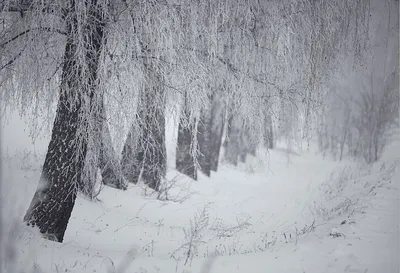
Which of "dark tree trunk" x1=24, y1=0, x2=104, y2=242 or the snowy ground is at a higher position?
"dark tree trunk" x1=24, y1=0, x2=104, y2=242

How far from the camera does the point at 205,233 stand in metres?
5.80

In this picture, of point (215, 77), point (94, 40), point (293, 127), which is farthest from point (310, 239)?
point (94, 40)

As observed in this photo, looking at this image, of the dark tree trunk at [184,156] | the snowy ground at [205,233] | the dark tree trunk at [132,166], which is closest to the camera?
the snowy ground at [205,233]

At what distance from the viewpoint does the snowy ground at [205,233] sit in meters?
3.52

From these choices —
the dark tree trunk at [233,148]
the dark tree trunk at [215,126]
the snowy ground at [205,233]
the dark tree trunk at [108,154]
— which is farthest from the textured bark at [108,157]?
the dark tree trunk at [233,148]

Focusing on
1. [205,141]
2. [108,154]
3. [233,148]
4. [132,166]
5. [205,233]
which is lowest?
[205,233]

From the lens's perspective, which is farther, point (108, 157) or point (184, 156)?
point (184, 156)

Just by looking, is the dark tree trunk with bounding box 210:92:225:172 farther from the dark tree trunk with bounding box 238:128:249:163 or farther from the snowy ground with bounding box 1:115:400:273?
the dark tree trunk with bounding box 238:128:249:163

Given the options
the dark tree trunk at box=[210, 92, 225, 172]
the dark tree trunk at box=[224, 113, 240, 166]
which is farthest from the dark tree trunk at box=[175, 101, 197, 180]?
the dark tree trunk at box=[224, 113, 240, 166]

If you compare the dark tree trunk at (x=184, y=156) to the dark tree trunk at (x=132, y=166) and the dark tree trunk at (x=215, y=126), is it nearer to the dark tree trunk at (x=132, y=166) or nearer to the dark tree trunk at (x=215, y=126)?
the dark tree trunk at (x=215, y=126)

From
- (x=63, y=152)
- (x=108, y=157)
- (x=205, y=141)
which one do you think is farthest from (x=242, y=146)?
(x=63, y=152)

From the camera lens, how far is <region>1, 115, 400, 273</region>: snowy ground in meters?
3.52

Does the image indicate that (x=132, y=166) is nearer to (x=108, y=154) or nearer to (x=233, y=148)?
(x=108, y=154)

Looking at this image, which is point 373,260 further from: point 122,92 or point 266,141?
point 122,92
